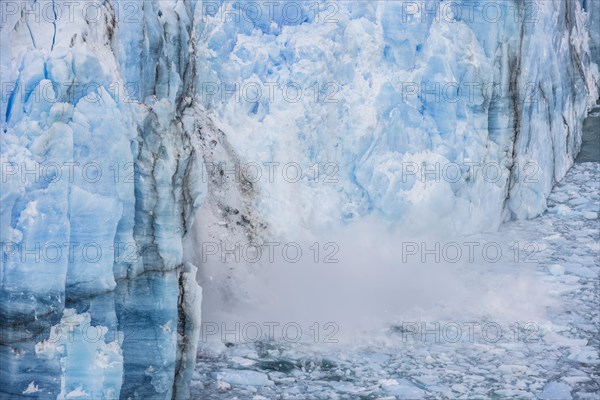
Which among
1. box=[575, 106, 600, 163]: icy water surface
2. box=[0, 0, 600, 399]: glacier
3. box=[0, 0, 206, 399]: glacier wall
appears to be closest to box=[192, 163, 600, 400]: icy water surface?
box=[0, 0, 600, 399]: glacier

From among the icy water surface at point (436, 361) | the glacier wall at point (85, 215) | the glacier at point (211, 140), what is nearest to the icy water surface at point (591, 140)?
the glacier at point (211, 140)

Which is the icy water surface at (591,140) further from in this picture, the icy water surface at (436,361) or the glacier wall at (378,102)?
the icy water surface at (436,361)

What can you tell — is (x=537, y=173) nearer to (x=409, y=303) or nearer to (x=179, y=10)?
(x=409, y=303)

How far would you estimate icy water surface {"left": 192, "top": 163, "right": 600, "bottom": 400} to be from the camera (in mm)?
6074

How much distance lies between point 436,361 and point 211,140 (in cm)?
302

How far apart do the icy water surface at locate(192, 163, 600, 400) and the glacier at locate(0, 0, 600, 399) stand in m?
0.83

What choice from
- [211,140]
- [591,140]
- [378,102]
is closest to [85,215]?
[211,140]

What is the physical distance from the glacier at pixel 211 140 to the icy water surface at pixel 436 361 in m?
0.83

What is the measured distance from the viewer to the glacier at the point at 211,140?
4.48m

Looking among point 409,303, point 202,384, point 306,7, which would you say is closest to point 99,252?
point 202,384

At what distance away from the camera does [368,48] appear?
837 cm

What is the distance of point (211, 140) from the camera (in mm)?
7625

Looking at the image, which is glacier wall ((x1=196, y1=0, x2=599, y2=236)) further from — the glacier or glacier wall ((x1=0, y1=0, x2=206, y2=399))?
glacier wall ((x1=0, y1=0, x2=206, y2=399))

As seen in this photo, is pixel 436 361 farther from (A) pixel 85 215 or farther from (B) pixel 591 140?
(B) pixel 591 140
